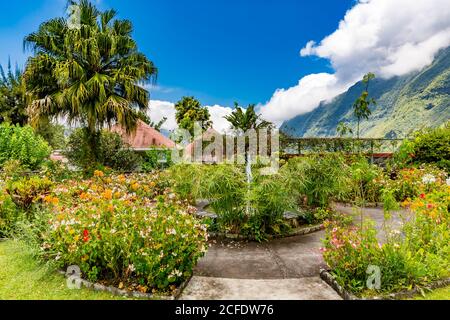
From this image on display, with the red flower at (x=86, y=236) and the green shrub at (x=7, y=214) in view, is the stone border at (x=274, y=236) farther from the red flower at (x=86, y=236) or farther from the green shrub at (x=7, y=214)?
the green shrub at (x=7, y=214)

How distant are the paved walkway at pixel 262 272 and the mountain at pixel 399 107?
38.3 feet

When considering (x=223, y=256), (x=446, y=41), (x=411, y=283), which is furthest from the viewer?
(x=446, y=41)

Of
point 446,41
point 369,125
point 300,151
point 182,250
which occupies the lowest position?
point 182,250

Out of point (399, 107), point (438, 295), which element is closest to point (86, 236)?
point (438, 295)

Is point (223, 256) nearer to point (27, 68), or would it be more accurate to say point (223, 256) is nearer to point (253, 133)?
point (253, 133)

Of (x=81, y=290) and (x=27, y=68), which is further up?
(x=27, y=68)

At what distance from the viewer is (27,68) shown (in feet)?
44.3

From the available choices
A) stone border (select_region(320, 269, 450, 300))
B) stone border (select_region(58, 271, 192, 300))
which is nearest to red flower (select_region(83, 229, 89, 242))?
stone border (select_region(58, 271, 192, 300))

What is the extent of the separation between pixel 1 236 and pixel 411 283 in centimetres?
649

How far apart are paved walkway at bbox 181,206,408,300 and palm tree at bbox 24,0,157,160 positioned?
31.1 feet

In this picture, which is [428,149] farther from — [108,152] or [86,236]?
[108,152]

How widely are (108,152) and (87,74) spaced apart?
3694 mm

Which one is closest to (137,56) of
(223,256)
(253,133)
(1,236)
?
(253,133)

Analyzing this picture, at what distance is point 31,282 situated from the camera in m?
4.32
